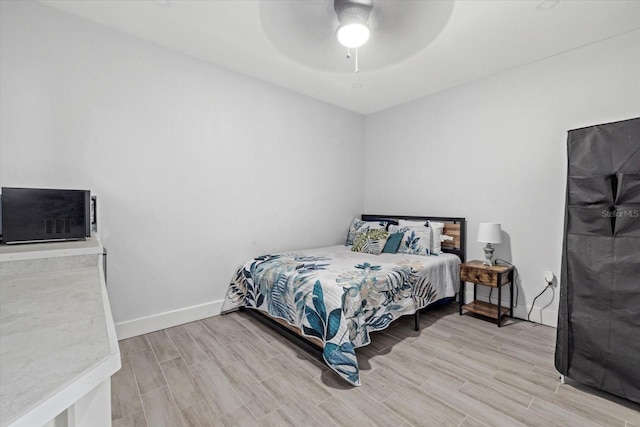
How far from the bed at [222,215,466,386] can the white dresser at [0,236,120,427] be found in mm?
1426

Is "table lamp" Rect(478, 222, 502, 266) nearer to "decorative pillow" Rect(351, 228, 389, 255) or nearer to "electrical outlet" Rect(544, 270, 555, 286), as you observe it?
"electrical outlet" Rect(544, 270, 555, 286)

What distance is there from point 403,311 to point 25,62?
3628 millimetres

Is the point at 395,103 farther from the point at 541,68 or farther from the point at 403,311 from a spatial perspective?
the point at 403,311

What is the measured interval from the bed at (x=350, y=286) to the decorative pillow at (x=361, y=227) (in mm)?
22

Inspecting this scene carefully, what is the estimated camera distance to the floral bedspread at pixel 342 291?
6.73ft

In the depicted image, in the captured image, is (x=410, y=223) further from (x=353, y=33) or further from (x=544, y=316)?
(x=353, y=33)

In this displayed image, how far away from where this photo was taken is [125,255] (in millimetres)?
2561

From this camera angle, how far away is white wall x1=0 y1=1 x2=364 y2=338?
2170mm

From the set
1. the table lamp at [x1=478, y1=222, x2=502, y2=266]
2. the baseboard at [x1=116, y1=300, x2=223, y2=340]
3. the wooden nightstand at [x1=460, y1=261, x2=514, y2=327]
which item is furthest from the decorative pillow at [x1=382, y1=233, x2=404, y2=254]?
the baseboard at [x1=116, y1=300, x2=223, y2=340]

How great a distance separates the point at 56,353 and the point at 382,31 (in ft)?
7.01

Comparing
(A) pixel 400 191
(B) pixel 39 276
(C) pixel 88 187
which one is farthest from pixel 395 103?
(B) pixel 39 276

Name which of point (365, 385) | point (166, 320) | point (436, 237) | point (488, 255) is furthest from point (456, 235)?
point (166, 320)

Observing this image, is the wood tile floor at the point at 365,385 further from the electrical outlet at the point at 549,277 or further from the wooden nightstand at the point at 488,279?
the electrical outlet at the point at 549,277

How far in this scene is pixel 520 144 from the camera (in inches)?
119
